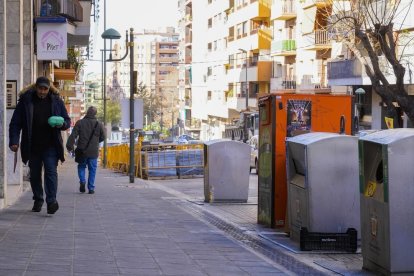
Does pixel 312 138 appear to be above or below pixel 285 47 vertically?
below

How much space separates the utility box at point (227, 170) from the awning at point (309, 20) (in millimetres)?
40233

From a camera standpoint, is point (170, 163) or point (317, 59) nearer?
point (170, 163)

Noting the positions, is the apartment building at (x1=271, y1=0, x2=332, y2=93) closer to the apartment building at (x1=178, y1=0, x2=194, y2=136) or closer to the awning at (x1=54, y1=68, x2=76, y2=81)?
the awning at (x1=54, y1=68, x2=76, y2=81)

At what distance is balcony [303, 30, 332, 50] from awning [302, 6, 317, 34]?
0.53 m

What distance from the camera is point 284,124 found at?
474 inches

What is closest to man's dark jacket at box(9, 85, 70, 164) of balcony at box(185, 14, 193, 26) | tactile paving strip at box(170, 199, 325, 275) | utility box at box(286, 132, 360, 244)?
tactile paving strip at box(170, 199, 325, 275)

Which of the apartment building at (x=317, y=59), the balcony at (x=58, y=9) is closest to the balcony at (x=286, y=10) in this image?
the apartment building at (x=317, y=59)

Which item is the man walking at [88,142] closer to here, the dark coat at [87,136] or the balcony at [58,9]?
the dark coat at [87,136]

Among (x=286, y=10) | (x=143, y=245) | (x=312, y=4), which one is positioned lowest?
(x=143, y=245)

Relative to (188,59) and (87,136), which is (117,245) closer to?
(87,136)

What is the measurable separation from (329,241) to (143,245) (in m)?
2.11

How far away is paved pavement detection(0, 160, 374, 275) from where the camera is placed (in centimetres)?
830

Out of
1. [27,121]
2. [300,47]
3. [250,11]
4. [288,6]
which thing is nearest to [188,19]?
[250,11]

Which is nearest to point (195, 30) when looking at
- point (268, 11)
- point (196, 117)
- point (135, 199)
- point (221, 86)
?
point (196, 117)
